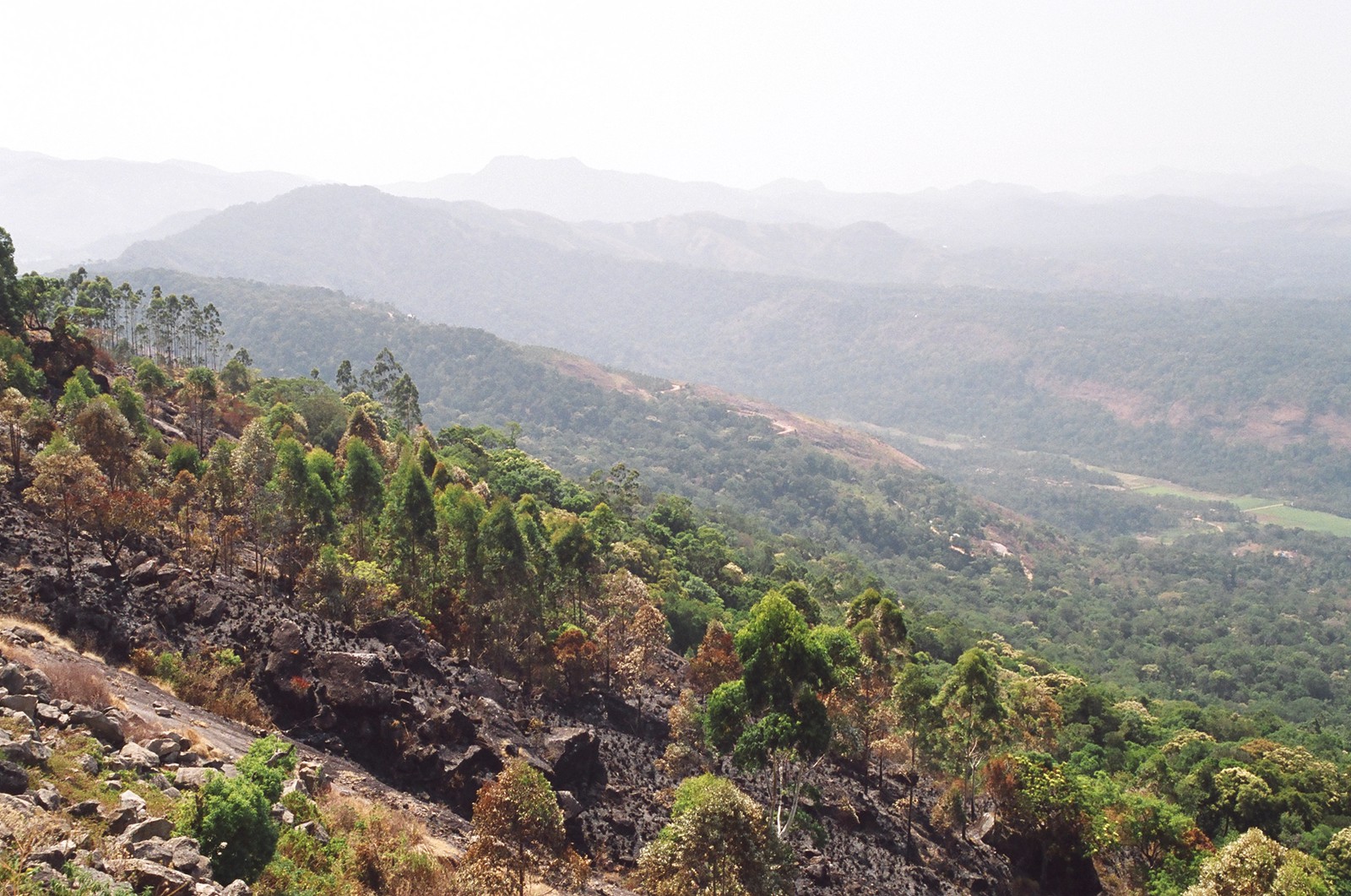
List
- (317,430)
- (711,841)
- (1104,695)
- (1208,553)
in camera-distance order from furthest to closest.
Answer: (1208,553) → (317,430) → (1104,695) → (711,841)

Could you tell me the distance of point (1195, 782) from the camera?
31.7 meters

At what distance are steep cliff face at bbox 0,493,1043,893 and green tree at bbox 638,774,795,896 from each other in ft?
13.2

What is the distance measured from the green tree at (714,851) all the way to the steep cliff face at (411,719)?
13.2 feet

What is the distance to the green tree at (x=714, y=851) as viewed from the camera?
16906 mm

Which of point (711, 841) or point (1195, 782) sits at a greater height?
point (711, 841)

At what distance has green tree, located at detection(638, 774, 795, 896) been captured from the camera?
1691 centimetres

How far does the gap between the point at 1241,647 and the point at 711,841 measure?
10199 centimetres

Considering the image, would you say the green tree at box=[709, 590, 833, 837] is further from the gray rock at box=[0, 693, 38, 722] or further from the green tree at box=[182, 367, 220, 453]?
the green tree at box=[182, 367, 220, 453]

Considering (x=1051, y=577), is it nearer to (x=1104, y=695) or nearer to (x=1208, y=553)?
(x=1208, y=553)

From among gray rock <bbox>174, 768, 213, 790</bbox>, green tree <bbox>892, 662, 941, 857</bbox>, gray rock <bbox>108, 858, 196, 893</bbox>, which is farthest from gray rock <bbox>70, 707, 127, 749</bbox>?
green tree <bbox>892, 662, 941, 857</bbox>

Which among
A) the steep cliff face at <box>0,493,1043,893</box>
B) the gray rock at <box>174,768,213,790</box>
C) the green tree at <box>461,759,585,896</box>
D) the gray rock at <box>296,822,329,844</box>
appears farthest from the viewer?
the steep cliff face at <box>0,493,1043,893</box>

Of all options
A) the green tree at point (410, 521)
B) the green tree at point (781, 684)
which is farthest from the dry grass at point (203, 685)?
the green tree at point (781, 684)

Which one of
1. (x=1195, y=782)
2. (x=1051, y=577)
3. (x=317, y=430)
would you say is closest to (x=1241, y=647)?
(x=1051, y=577)

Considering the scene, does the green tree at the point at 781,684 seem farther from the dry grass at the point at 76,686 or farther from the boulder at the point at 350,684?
the dry grass at the point at 76,686
